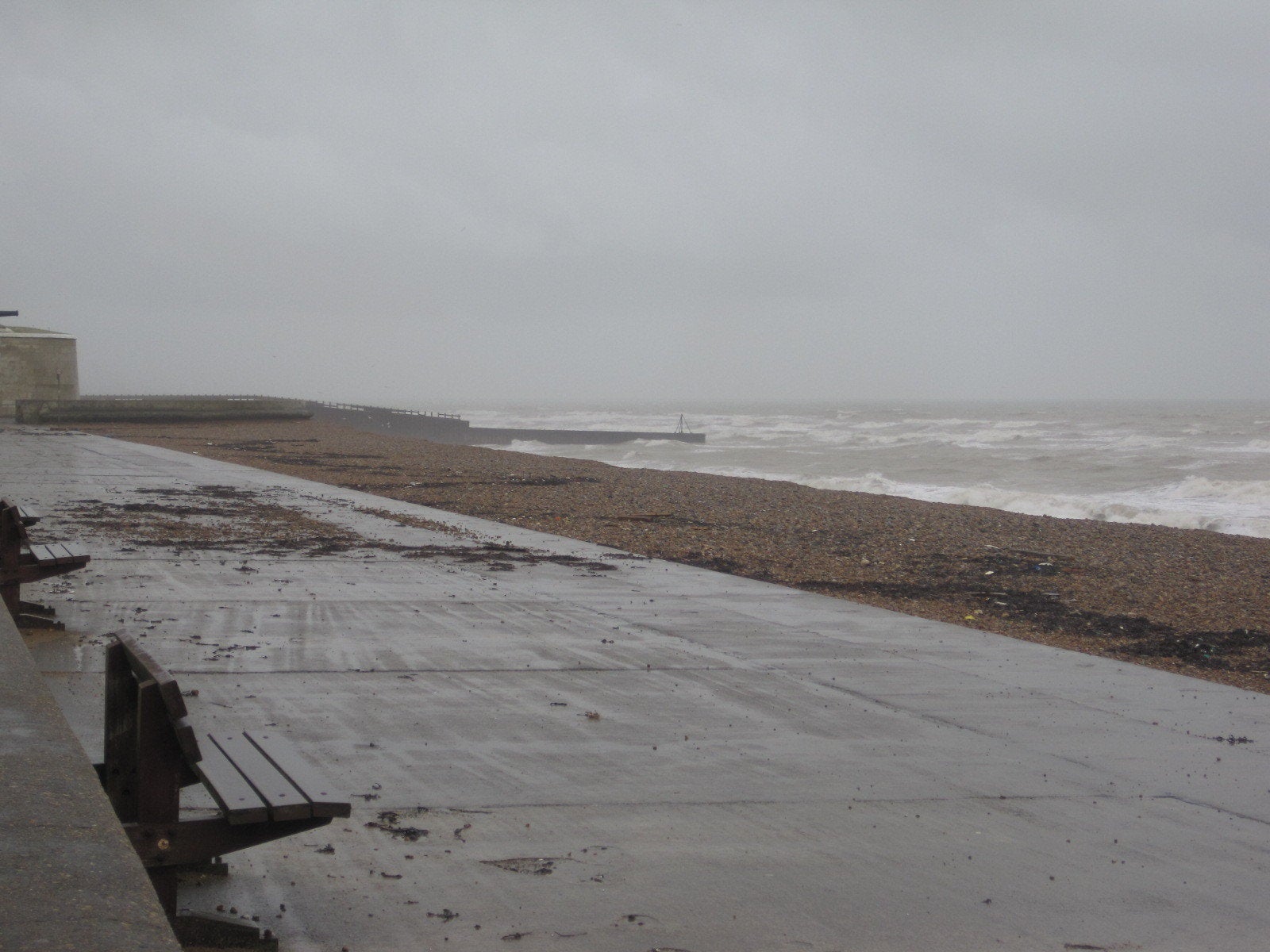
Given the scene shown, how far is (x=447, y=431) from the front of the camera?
54.2 m

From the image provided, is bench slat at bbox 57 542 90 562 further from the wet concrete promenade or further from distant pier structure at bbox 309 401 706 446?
distant pier structure at bbox 309 401 706 446

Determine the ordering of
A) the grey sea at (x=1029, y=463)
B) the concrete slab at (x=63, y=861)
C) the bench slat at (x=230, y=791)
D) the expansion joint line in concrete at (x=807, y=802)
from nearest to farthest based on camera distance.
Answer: the concrete slab at (x=63, y=861), the bench slat at (x=230, y=791), the expansion joint line in concrete at (x=807, y=802), the grey sea at (x=1029, y=463)

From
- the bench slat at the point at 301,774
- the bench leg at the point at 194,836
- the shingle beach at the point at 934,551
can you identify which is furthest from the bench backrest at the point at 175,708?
the shingle beach at the point at 934,551

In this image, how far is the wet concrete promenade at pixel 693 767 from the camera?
10.6 feet

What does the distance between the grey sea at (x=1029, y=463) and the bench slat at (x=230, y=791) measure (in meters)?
20.9

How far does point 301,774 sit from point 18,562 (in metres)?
3.94

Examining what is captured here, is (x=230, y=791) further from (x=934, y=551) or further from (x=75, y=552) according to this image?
(x=934, y=551)

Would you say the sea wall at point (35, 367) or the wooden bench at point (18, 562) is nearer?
the wooden bench at point (18, 562)

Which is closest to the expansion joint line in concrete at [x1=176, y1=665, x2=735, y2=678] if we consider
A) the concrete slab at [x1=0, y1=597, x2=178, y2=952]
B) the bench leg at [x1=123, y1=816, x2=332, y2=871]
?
the concrete slab at [x1=0, y1=597, x2=178, y2=952]

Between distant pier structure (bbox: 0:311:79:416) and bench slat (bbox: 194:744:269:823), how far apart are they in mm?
45729

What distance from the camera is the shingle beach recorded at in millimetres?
8336

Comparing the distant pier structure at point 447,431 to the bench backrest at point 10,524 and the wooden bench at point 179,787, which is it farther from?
the wooden bench at point 179,787

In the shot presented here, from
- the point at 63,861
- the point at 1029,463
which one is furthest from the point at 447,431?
the point at 63,861

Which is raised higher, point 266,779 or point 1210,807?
point 266,779
